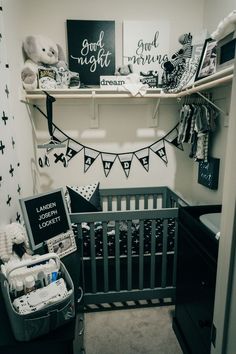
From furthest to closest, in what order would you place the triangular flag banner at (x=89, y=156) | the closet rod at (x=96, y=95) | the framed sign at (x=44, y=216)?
the triangular flag banner at (x=89, y=156), the closet rod at (x=96, y=95), the framed sign at (x=44, y=216)

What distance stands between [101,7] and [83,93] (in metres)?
0.80

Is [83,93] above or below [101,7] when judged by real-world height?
below

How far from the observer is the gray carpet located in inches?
61.1

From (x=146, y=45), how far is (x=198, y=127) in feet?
3.20

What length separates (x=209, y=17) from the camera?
2154 millimetres

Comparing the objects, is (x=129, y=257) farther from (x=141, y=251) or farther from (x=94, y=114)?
(x=94, y=114)

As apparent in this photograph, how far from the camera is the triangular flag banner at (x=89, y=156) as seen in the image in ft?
8.08

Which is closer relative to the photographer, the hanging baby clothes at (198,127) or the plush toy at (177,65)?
the hanging baby clothes at (198,127)

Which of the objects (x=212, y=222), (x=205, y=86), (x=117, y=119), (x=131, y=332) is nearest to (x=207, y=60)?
(x=205, y=86)

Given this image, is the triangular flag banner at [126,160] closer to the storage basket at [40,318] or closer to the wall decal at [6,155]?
the wall decal at [6,155]

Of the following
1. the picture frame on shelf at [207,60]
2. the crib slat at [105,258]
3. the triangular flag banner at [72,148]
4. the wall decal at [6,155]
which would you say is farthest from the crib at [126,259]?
the picture frame on shelf at [207,60]

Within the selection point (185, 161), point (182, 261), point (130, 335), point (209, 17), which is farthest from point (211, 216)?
point (209, 17)

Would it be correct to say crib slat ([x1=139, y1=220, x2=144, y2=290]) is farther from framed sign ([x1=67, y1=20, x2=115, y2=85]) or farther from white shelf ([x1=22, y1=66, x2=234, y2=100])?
framed sign ([x1=67, y1=20, x2=115, y2=85])

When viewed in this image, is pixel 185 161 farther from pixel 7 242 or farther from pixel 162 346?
pixel 7 242
